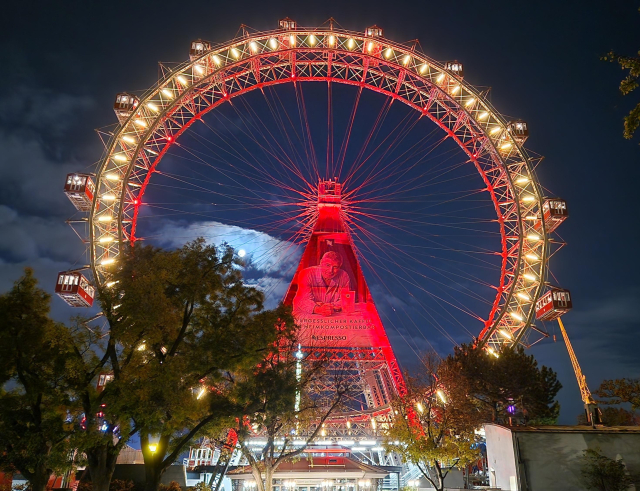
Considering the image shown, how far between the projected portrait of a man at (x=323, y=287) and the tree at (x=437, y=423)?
338 inches

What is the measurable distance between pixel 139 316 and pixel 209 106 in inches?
871

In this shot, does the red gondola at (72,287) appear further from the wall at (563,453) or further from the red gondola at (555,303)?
the red gondola at (555,303)

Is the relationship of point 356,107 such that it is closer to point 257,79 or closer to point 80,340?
point 257,79

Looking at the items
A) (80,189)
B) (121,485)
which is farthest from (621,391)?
(80,189)

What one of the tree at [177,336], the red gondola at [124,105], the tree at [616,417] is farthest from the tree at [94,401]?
the tree at [616,417]

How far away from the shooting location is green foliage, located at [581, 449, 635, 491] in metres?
18.2

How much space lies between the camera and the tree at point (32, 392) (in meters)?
14.6

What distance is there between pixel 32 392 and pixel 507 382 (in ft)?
86.2

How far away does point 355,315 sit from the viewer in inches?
1491

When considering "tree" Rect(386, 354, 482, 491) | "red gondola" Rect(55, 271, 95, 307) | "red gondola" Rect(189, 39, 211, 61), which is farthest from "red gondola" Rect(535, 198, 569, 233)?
"red gondola" Rect(55, 271, 95, 307)

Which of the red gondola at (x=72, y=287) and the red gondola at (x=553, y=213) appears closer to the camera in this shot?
the red gondola at (x=72, y=287)

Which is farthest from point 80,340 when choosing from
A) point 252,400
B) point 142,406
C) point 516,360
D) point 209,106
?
point 516,360

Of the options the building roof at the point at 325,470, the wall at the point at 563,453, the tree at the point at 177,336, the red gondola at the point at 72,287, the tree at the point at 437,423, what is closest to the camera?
the tree at the point at 177,336

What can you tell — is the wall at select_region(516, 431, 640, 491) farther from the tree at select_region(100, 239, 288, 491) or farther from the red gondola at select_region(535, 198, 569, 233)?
the red gondola at select_region(535, 198, 569, 233)
